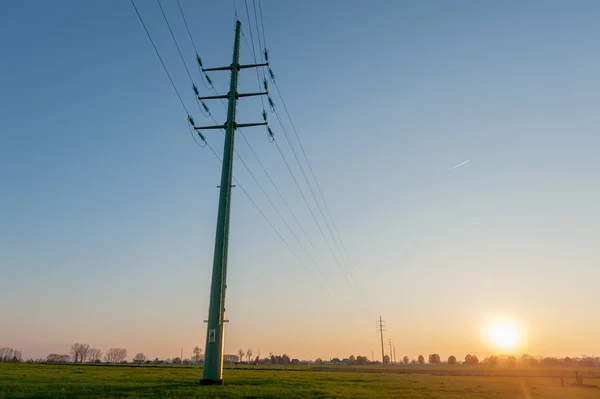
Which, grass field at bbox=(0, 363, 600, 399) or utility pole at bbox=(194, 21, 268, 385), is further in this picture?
utility pole at bbox=(194, 21, 268, 385)

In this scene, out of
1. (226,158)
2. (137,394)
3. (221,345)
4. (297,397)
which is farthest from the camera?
(226,158)

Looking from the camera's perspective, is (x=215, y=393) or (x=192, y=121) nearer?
(x=215, y=393)

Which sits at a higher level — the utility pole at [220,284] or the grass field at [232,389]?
the utility pole at [220,284]

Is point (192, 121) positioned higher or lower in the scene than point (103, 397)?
higher

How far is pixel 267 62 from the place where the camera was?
32062 millimetres

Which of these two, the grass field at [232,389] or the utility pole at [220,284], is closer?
the grass field at [232,389]

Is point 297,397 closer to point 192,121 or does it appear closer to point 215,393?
point 215,393

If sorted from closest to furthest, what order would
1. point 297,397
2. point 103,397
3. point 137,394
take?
point 103,397
point 137,394
point 297,397

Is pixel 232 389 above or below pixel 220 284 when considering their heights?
below

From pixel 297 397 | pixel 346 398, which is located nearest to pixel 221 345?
pixel 297 397

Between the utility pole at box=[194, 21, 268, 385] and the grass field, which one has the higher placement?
the utility pole at box=[194, 21, 268, 385]

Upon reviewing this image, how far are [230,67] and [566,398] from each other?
3565 cm

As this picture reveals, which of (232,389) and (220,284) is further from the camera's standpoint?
(220,284)

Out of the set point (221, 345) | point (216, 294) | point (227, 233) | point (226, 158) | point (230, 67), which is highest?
point (230, 67)
